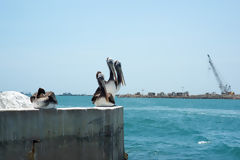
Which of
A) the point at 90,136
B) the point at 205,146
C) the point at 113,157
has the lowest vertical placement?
the point at 205,146

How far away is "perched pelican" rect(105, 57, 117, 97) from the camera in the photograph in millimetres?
12164

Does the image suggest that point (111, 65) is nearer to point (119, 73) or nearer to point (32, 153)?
point (119, 73)

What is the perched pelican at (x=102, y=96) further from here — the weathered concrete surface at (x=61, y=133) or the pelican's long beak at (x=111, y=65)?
the pelican's long beak at (x=111, y=65)

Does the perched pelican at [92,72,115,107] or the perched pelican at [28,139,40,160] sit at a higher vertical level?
the perched pelican at [92,72,115,107]

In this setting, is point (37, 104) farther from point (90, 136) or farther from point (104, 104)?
point (104, 104)

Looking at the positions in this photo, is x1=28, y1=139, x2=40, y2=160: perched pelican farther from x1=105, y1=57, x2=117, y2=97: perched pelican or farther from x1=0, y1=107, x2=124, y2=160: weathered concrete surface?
x1=105, y1=57, x2=117, y2=97: perched pelican

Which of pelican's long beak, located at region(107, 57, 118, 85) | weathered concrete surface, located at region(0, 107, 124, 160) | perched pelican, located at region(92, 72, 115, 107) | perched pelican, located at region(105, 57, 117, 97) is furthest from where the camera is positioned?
pelican's long beak, located at region(107, 57, 118, 85)

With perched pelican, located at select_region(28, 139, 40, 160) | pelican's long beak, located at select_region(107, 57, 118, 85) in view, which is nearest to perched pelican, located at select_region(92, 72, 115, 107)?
pelican's long beak, located at select_region(107, 57, 118, 85)

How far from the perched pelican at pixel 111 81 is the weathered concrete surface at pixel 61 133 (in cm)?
206

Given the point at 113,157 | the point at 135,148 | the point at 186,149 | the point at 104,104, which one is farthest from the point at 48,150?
the point at 186,149

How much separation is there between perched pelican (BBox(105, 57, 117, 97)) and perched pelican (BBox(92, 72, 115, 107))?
0.69 meters

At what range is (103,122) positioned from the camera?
961 cm

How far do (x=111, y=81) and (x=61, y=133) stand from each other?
3.84 metres

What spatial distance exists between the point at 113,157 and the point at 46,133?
2.32 meters
